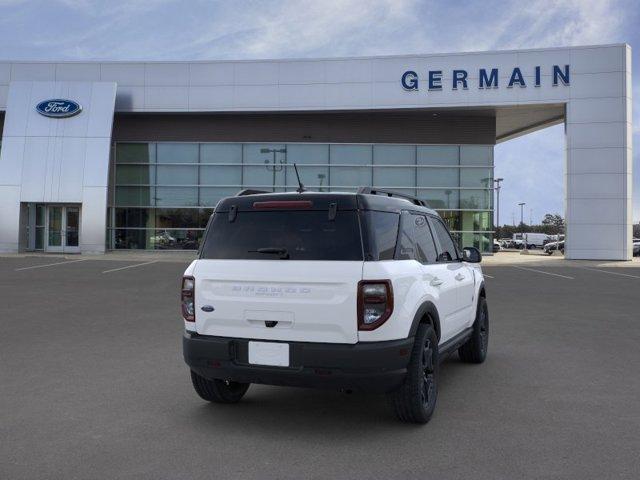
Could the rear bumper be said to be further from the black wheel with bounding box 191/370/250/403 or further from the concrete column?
the concrete column

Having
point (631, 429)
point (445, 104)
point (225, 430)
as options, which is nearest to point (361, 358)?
point (225, 430)

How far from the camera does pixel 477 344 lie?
6.49 meters

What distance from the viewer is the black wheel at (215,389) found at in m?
4.86

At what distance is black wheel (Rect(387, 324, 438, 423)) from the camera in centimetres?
434

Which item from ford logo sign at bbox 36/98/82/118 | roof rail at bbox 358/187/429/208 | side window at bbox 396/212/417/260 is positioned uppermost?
ford logo sign at bbox 36/98/82/118

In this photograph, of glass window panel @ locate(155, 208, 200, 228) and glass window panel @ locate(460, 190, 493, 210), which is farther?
glass window panel @ locate(155, 208, 200, 228)

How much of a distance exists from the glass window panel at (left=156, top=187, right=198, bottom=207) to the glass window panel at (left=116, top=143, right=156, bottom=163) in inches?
67.7

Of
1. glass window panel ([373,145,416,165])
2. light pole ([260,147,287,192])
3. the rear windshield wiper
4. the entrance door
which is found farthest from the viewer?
light pole ([260,147,287,192])

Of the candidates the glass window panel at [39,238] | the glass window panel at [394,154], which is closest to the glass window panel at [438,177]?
the glass window panel at [394,154]

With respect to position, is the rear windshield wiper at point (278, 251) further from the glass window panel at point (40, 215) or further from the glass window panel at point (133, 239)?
the glass window panel at point (40, 215)

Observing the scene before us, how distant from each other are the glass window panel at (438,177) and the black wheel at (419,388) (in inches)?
1010

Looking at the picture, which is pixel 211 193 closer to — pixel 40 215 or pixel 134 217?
pixel 134 217

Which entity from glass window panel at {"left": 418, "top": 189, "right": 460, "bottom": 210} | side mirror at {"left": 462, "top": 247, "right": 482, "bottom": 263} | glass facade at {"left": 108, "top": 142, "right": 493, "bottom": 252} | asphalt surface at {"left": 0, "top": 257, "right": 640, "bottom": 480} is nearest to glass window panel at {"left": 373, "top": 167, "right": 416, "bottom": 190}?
glass facade at {"left": 108, "top": 142, "right": 493, "bottom": 252}

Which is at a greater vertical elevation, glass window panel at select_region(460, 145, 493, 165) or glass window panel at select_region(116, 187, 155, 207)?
glass window panel at select_region(460, 145, 493, 165)
